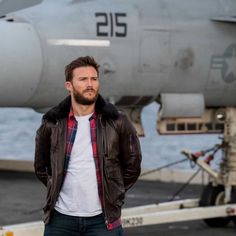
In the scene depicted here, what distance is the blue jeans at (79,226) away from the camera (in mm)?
4297

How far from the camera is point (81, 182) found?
426 cm

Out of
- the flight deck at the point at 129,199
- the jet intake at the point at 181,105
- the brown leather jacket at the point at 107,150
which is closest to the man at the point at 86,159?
the brown leather jacket at the point at 107,150

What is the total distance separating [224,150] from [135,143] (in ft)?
14.2

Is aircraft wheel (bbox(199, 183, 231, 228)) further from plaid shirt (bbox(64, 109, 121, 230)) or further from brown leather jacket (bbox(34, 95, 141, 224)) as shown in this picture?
plaid shirt (bbox(64, 109, 121, 230))

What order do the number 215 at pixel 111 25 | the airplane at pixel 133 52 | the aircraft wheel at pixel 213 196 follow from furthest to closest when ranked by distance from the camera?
the aircraft wheel at pixel 213 196 → the number 215 at pixel 111 25 → the airplane at pixel 133 52

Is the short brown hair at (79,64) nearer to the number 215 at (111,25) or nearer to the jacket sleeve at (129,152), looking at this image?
Result: the jacket sleeve at (129,152)

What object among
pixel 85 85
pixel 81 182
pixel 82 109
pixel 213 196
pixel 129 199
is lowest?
pixel 129 199

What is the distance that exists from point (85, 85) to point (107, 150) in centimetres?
38

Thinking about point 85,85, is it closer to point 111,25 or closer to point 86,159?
point 86,159

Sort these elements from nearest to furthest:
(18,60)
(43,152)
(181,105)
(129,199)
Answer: (43,152) < (18,60) < (181,105) < (129,199)

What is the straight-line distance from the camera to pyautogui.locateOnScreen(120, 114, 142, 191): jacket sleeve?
14.3 feet

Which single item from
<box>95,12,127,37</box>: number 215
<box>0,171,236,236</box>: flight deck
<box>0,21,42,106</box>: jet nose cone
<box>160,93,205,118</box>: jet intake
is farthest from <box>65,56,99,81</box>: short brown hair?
<box>0,171,236,236</box>: flight deck

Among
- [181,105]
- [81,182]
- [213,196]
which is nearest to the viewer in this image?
[81,182]

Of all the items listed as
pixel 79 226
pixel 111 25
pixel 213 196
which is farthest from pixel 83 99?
pixel 213 196
